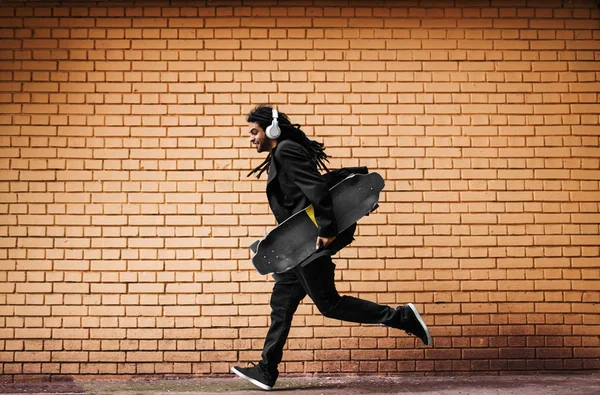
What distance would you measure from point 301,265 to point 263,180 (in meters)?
1.31

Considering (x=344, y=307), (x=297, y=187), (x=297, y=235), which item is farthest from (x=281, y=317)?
(x=297, y=187)

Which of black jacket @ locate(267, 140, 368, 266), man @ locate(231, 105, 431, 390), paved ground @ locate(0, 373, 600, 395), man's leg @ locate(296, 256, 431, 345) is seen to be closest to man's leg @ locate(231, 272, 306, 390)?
man @ locate(231, 105, 431, 390)

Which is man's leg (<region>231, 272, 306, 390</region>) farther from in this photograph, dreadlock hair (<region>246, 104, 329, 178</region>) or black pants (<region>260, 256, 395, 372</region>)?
dreadlock hair (<region>246, 104, 329, 178</region>)

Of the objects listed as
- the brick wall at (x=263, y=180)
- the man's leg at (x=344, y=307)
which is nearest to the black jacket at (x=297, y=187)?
the man's leg at (x=344, y=307)

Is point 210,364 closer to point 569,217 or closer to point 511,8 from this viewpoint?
point 569,217

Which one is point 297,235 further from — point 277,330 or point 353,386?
point 353,386

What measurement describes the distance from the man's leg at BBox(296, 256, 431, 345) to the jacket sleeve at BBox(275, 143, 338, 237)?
307 mm

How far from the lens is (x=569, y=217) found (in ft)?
19.2

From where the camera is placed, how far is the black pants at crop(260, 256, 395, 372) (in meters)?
4.76

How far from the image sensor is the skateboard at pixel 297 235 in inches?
185

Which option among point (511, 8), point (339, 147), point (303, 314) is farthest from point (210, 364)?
point (511, 8)

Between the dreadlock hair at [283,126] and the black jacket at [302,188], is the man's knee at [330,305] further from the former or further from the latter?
the dreadlock hair at [283,126]

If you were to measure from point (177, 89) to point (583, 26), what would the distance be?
3.61 m

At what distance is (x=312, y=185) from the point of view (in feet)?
15.0
